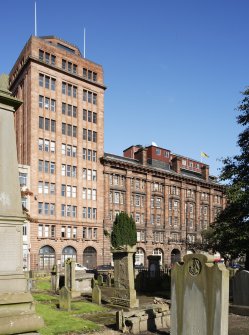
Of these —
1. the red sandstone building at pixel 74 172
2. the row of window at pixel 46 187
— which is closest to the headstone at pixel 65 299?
the red sandstone building at pixel 74 172

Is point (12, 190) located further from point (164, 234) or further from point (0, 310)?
point (164, 234)

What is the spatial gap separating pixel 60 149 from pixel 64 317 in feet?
128

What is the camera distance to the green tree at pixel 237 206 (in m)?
21.1

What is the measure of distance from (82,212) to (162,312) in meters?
41.1

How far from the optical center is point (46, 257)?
167 ft

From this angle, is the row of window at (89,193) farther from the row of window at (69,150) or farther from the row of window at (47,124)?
the row of window at (47,124)

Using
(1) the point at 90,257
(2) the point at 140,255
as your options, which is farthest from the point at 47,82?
(2) the point at 140,255

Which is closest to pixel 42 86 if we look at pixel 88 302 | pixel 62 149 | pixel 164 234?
pixel 62 149

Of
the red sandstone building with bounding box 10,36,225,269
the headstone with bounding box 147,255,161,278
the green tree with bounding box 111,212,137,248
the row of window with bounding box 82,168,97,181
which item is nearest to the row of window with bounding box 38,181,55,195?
the red sandstone building with bounding box 10,36,225,269

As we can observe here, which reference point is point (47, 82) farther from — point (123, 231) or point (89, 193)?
point (123, 231)

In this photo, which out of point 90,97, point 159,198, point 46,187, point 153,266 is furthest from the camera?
point 159,198

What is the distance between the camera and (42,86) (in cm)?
5362

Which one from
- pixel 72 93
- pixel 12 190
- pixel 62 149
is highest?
pixel 72 93

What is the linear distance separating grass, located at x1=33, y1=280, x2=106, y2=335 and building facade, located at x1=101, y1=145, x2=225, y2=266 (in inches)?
1430
